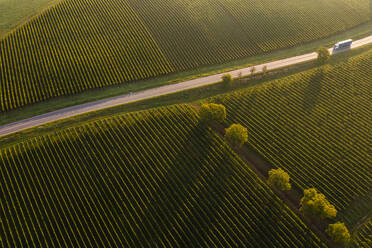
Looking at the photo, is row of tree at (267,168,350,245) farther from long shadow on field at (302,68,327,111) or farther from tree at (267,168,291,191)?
long shadow on field at (302,68,327,111)

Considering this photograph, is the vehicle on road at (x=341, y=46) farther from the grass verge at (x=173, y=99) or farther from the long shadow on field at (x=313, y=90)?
the long shadow on field at (x=313, y=90)

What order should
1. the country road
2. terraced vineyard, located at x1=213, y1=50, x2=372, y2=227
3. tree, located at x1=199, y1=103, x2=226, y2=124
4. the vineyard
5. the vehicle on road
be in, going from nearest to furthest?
terraced vineyard, located at x1=213, y1=50, x2=372, y2=227, tree, located at x1=199, y1=103, x2=226, y2=124, the country road, the vineyard, the vehicle on road

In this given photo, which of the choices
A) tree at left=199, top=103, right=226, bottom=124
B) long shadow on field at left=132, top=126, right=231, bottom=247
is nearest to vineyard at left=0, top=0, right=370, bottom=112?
tree at left=199, top=103, right=226, bottom=124

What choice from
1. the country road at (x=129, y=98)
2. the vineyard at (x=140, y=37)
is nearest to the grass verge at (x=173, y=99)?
the country road at (x=129, y=98)

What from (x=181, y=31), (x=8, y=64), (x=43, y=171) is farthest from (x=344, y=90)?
(x=8, y=64)

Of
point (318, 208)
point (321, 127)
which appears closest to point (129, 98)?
point (321, 127)
